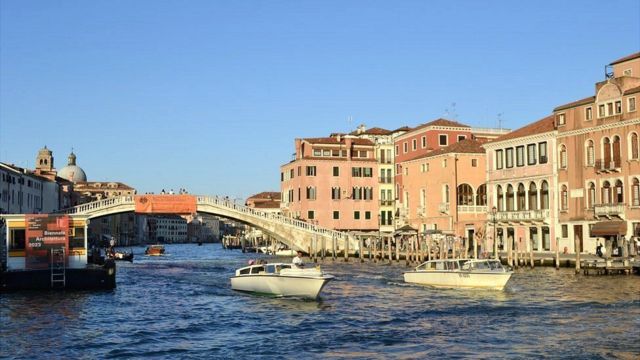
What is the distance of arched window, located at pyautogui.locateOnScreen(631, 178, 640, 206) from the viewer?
4119cm

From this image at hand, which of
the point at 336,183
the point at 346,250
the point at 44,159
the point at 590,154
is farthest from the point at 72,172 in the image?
the point at 590,154

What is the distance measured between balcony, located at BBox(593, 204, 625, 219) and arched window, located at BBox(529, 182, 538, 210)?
5.34m

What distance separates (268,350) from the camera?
18250 mm

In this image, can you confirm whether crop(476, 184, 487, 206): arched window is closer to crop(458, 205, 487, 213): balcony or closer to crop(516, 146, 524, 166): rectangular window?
crop(458, 205, 487, 213): balcony

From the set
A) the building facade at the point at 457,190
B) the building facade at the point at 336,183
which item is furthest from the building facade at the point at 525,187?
the building facade at the point at 336,183

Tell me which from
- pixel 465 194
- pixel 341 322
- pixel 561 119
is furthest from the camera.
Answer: pixel 465 194

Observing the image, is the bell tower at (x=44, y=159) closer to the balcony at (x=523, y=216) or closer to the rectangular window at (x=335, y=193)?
the rectangular window at (x=335, y=193)

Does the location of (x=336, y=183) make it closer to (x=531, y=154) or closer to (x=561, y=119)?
(x=531, y=154)

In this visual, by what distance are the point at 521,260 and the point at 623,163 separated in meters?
7.65

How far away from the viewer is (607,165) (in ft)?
142

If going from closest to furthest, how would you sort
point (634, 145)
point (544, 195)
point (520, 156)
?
point (634, 145), point (544, 195), point (520, 156)

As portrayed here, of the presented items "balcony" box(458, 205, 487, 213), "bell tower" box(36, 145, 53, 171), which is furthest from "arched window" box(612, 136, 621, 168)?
"bell tower" box(36, 145, 53, 171)

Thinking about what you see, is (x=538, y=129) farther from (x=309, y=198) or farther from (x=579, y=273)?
(x=309, y=198)

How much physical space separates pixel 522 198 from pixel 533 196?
102 centimetres
